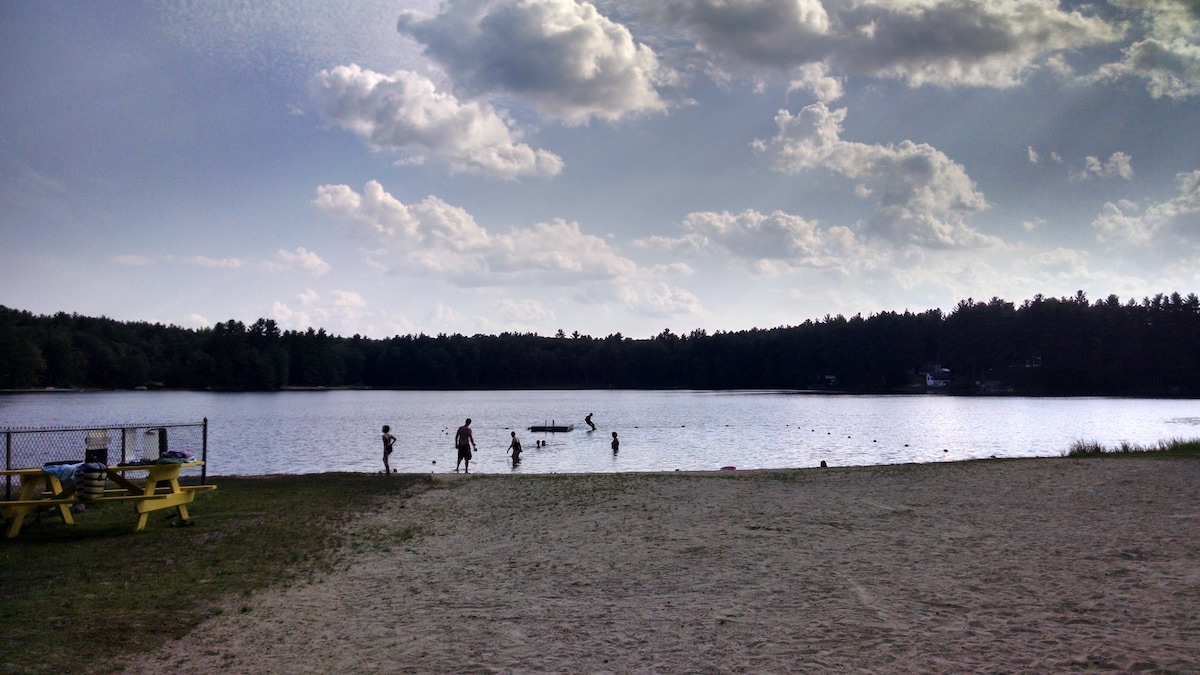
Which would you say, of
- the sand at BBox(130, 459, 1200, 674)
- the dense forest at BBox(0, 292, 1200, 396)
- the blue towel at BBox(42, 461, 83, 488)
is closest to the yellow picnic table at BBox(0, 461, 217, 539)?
the blue towel at BBox(42, 461, 83, 488)

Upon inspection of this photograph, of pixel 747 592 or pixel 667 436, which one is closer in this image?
pixel 747 592

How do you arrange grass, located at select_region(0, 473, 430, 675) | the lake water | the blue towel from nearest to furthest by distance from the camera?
grass, located at select_region(0, 473, 430, 675), the blue towel, the lake water

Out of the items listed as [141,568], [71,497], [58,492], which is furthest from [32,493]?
[141,568]

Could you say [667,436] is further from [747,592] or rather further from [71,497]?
[747,592]

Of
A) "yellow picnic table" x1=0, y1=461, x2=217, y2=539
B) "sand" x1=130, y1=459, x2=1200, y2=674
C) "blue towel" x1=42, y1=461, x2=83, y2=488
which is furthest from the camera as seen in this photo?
"blue towel" x1=42, y1=461, x2=83, y2=488

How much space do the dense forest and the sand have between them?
136490 mm

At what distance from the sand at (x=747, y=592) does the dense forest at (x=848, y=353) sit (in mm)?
136490

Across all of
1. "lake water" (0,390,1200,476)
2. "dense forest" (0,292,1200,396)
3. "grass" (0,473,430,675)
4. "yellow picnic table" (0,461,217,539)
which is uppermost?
"dense forest" (0,292,1200,396)

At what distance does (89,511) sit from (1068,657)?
53.7ft

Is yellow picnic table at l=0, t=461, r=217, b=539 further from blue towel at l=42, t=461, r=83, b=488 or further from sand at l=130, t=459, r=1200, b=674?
sand at l=130, t=459, r=1200, b=674

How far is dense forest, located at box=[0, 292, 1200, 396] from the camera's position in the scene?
132000 mm

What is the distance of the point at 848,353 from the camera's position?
542 ft

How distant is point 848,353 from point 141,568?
165m

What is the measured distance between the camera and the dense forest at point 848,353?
5197 inches
